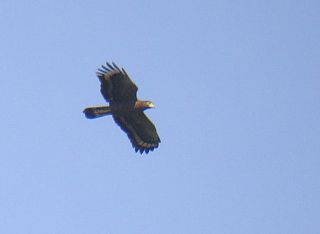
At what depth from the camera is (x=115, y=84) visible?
47.5 metres

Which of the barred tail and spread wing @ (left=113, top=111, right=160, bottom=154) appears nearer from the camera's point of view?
the barred tail

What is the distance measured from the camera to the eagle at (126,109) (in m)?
47.5

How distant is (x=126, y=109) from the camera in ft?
159

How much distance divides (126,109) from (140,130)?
1.88m

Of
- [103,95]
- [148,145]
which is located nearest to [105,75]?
[103,95]

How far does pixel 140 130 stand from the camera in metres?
50.2

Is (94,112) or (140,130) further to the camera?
(140,130)

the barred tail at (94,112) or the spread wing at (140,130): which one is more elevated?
the spread wing at (140,130)

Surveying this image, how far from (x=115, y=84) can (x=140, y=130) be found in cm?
322

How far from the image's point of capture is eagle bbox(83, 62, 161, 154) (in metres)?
47.5

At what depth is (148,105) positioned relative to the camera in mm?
48906

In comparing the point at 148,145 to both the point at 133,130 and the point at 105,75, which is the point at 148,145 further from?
the point at 105,75

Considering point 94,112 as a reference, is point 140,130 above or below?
above

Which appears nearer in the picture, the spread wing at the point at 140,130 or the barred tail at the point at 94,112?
the barred tail at the point at 94,112
